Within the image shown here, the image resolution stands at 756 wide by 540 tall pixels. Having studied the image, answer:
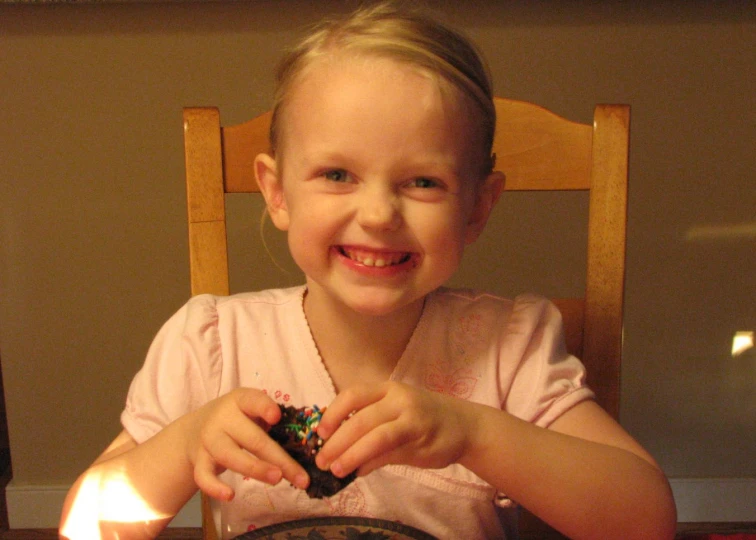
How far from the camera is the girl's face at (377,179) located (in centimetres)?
56

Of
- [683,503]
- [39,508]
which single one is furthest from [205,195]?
[683,503]

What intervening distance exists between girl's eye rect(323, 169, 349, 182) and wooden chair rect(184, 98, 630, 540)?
0.71 ft

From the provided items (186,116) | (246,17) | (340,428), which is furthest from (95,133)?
(340,428)

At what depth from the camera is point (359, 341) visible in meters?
0.73

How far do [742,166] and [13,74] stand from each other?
1.42 m

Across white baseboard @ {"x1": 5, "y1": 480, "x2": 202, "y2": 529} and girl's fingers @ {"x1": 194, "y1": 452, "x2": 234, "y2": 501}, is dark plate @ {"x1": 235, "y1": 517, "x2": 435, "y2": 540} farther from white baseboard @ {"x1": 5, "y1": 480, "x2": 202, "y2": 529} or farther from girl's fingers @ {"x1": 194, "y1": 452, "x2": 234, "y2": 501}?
white baseboard @ {"x1": 5, "y1": 480, "x2": 202, "y2": 529}

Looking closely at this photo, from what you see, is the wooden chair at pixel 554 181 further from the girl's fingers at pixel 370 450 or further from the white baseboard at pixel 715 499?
the white baseboard at pixel 715 499

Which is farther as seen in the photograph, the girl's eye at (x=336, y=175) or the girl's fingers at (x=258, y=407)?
the girl's eye at (x=336, y=175)

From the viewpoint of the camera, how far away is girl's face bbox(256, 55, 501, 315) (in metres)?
0.56

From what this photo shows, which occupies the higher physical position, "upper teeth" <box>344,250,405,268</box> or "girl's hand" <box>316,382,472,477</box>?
"upper teeth" <box>344,250,405,268</box>

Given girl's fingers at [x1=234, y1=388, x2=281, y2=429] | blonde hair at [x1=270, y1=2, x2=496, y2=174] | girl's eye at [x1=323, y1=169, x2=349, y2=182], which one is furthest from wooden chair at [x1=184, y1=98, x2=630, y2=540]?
girl's fingers at [x1=234, y1=388, x2=281, y2=429]

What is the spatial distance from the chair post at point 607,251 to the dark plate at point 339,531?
0.36 meters

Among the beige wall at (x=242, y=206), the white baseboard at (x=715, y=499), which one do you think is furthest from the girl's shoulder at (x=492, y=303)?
the white baseboard at (x=715, y=499)

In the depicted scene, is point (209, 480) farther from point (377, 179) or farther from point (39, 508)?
point (39, 508)
